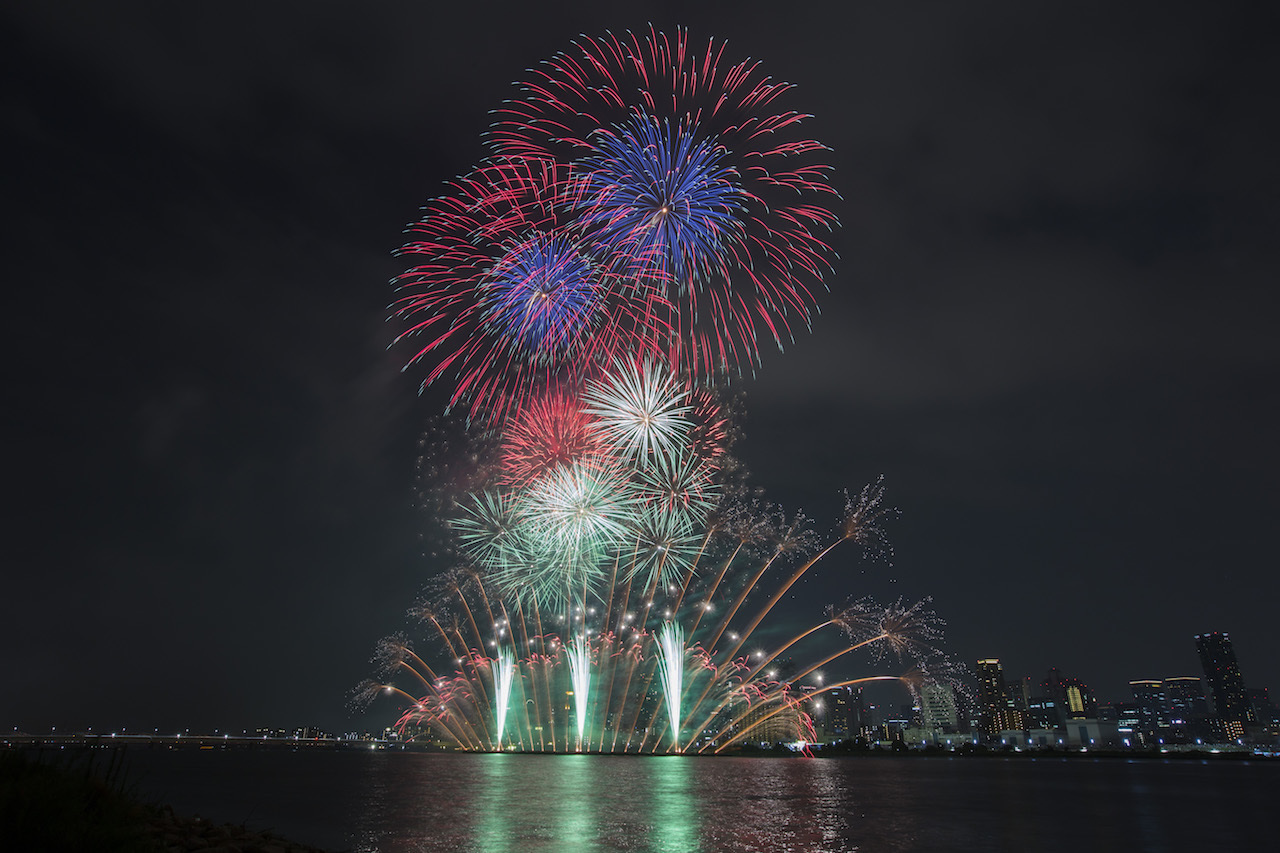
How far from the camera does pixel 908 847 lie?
1962cm

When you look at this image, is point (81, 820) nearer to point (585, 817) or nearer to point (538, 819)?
point (538, 819)

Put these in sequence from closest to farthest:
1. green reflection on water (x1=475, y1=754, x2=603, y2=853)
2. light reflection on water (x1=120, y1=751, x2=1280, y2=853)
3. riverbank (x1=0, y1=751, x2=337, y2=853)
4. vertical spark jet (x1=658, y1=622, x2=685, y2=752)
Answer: riverbank (x1=0, y1=751, x2=337, y2=853) → green reflection on water (x1=475, y1=754, x2=603, y2=853) → light reflection on water (x1=120, y1=751, x2=1280, y2=853) → vertical spark jet (x1=658, y1=622, x2=685, y2=752)

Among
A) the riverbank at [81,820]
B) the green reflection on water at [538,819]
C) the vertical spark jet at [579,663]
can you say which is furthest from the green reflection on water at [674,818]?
the vertical spark jet at [579,663]

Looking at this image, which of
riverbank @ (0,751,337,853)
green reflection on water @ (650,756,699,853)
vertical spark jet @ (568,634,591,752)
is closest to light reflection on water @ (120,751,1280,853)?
green reflection on water @ (650,756,699,853)

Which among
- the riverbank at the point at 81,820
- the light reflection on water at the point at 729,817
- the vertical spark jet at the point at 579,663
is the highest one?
the vertical spark jet at the point at 579,663

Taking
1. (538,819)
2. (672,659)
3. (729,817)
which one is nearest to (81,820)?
(538,819)

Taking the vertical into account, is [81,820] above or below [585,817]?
above

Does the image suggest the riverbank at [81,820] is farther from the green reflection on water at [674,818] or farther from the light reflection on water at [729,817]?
the green reflection on water at [674,818]

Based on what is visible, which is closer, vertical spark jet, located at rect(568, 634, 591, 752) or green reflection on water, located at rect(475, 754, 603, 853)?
green reflection on water, located at rect(475, 754, 603, 853)

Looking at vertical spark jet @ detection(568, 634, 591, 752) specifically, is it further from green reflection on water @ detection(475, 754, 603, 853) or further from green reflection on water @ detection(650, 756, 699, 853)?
green reflection on water @ detection(650, 756, 699, 853)

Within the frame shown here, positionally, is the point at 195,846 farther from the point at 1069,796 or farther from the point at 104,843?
the point at 1069,796

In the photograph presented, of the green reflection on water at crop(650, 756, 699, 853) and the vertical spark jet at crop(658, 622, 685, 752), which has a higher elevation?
the vertical spark jet at crop(658, 622, 685, 752)

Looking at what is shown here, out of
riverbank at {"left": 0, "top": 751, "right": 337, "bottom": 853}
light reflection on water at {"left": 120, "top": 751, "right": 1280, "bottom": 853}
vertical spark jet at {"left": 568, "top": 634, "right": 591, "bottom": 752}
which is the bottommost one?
light reflection on water at {"left": 120, "top": 751, "right": 1280, "bottom": 853}

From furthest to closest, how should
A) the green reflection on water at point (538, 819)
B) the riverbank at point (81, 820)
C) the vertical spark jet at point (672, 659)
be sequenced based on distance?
the vertical spark jet at point (672, 659) < the green reflection on water at point (538, 819) < the riverbank at point (81, 820)
